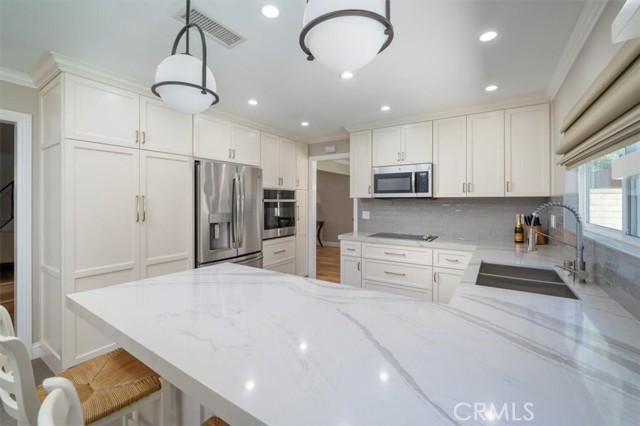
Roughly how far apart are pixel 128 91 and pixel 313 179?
2747mm

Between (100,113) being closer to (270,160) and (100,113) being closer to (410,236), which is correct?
(270,160)

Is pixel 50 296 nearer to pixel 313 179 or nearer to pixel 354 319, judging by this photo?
pixel 354 319

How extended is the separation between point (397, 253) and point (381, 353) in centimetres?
244

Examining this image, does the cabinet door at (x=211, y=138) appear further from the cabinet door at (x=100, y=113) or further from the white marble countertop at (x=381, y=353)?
the white marble countertop at (x=381, y=353)

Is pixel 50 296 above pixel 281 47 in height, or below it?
below

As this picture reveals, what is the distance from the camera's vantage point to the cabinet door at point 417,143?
127 inches

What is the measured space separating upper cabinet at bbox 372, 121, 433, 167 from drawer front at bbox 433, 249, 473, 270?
3.53ft

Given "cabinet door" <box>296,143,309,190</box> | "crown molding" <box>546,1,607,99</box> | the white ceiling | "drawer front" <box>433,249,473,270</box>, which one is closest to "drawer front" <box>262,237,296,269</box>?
"cabinet door" <box>296,143,309,190</box>

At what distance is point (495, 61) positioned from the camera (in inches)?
81.3

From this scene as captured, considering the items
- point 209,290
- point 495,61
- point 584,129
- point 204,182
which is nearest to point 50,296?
point 204,182

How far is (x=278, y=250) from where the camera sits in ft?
13.1

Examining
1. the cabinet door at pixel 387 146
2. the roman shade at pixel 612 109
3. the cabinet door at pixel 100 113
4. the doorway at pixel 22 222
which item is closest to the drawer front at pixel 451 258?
the cabinet door at pixel 387 146

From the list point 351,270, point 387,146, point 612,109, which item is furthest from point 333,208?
point 612,109

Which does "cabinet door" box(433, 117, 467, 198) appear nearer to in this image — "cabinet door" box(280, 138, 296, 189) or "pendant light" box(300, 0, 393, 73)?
"cabinet door" box(280, 138, 296, 189)
